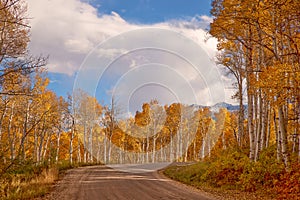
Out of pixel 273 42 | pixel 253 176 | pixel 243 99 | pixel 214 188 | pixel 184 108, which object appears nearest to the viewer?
pixel 273 42

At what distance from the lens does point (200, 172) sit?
55.8 feet

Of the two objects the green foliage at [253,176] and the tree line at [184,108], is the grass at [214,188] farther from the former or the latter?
the tree line at [184,108]

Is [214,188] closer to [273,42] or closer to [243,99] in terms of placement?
[273,42]

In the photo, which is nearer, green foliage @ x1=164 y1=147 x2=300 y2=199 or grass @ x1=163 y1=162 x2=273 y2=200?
green foliage @ x1=164 y1=147 x2=300 y2=199

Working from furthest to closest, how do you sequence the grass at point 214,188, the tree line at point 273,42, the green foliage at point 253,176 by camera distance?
the grass at point 214,188 < the green foliage at point 253,176 < the tree line at point 273,42

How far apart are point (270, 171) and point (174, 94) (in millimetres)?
21945

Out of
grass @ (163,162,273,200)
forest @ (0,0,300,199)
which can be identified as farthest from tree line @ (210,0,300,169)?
grass @ (163,162,273,200)

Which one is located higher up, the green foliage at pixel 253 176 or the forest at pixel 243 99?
the forest at pixel 243 99

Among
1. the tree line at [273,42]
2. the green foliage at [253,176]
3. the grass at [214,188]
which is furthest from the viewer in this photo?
the grass at [214,188]

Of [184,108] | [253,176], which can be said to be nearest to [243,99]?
[253,176]

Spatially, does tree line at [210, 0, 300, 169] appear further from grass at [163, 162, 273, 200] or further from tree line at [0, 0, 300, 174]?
grass at [163, 162, 273, 200]

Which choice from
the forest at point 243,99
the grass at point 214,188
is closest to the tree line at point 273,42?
the forest at point 243,99

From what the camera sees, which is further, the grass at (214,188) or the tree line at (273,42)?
the grass at (214,188)

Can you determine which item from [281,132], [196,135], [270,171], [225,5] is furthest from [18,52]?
[196,135]
